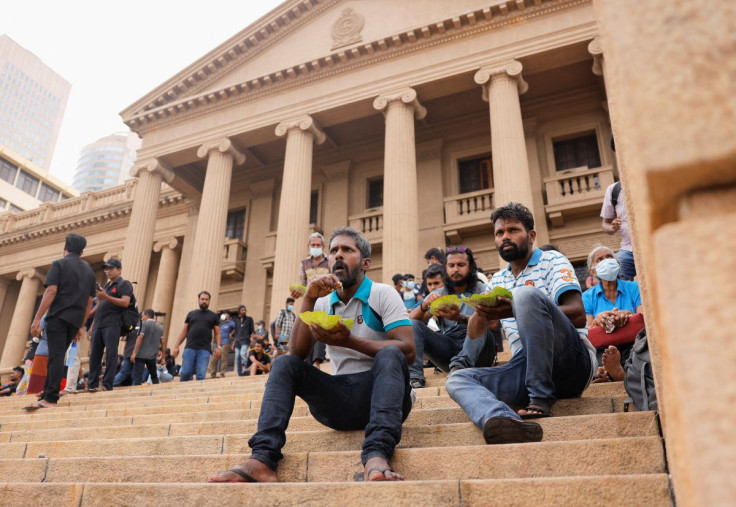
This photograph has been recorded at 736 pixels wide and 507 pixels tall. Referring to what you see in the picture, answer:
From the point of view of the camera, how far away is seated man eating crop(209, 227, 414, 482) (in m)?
2.60

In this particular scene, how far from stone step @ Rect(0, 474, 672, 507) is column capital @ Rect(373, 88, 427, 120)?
46.9 ft

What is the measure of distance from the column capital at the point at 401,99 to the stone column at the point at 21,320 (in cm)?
1936

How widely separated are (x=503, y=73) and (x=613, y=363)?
12.4 m

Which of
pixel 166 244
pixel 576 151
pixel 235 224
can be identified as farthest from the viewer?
pixel 166 244

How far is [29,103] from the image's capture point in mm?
83688

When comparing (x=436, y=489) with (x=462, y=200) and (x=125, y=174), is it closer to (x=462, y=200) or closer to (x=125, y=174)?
(x=462, y=200)

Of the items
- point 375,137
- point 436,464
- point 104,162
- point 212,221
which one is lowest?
point 436,464

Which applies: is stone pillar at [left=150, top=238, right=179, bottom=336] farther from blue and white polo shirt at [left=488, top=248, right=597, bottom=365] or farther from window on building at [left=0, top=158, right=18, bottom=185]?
window on building at [left=0, top=158, right=18, bottom=185]

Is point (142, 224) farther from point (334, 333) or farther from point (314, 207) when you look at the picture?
point (334, 333)

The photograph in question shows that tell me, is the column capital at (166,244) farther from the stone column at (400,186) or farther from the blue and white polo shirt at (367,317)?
the blue and white polo shirt at (367,317)

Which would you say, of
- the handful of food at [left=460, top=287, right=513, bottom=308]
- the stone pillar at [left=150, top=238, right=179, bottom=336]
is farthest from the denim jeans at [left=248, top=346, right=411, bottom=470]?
the stone pillar at [left=150, top=238, right=179, bottom=336]

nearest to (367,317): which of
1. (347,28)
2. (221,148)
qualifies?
(221,148)

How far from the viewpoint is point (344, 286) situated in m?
3.42

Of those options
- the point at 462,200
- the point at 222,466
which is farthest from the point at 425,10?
the point at 222,466
